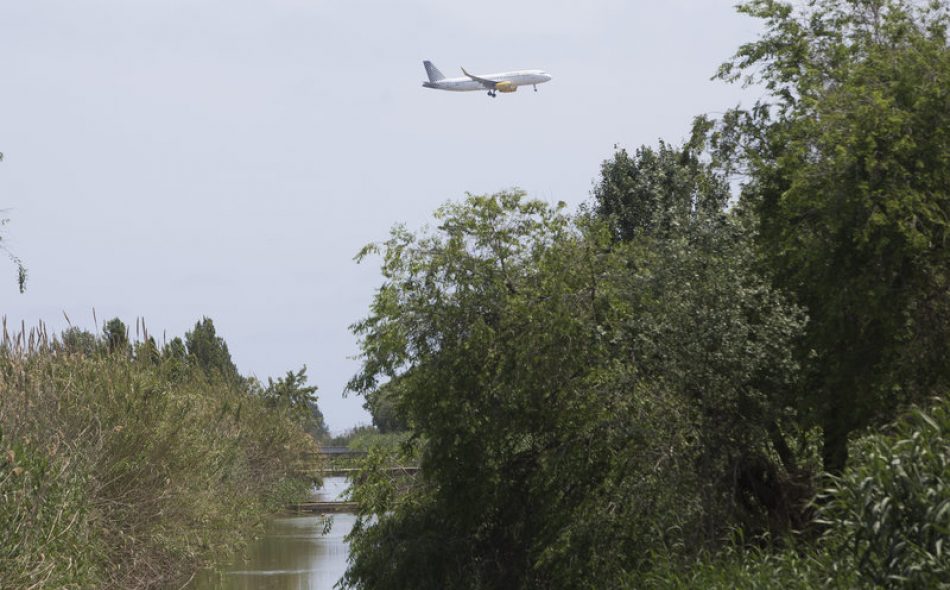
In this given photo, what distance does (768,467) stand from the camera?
2695cm

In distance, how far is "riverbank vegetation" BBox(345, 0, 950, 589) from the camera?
23.4m

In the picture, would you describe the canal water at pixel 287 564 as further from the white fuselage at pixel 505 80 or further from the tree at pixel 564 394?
the white fuselage at pixel 505 80

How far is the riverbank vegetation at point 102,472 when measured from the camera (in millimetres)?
23328

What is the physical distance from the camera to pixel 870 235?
923 inches

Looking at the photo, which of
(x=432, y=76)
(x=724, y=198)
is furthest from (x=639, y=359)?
(x=432, y=76)

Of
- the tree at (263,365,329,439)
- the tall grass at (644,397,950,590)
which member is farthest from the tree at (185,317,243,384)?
the tall grass at (644,397,950,590)

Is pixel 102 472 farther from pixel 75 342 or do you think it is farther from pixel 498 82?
pixel 498 82

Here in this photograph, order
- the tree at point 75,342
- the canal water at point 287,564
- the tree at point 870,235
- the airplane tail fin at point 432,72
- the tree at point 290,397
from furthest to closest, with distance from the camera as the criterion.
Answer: the airplane tail fin at point 432,72
the tree at point 290,397
the canal water at point 287,564
the tree at point 75,342
the tree at point 870,235

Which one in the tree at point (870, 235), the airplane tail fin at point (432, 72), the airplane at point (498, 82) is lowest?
the tree at point (870, 235)

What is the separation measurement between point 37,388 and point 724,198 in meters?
15.4

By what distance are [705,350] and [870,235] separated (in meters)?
3.38

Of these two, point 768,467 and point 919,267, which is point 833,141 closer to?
point 919,267

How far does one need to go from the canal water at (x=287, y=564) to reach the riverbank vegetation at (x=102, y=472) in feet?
5.18

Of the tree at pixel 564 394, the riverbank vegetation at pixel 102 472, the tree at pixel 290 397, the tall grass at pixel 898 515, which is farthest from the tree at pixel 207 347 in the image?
the tall grass at pixel 898 515
